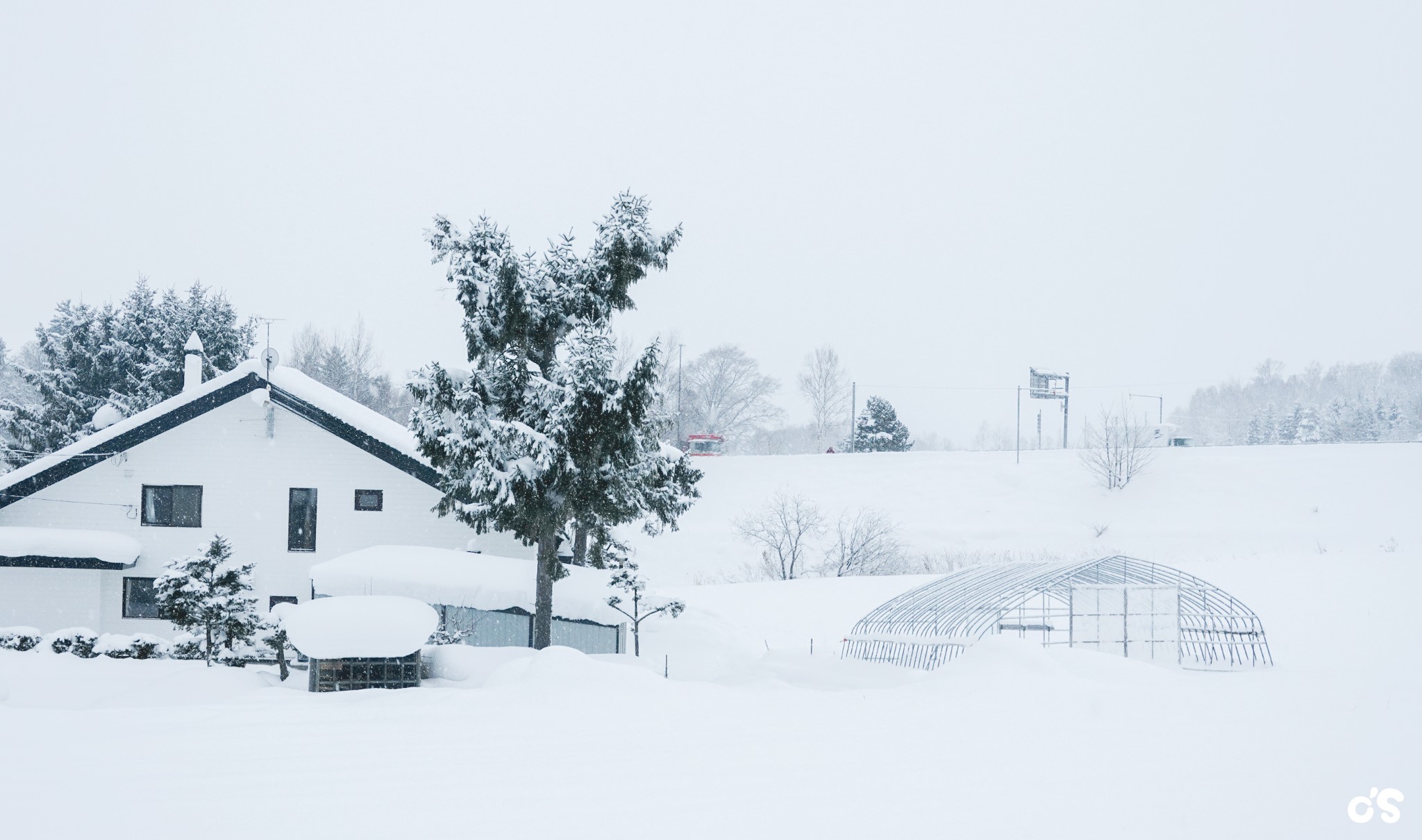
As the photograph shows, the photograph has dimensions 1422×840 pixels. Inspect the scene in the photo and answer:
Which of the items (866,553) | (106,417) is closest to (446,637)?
(106,417)

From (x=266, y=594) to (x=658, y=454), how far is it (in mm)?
9759

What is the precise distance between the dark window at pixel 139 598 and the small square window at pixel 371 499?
458cm

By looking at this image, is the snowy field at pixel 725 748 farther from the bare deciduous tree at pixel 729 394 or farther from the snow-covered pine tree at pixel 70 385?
the bare deciduous tree at pixel 729 394

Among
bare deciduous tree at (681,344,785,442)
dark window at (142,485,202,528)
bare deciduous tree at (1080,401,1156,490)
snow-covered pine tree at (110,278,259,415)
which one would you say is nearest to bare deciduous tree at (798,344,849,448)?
bare deciduous tree at (681,344,785,442)

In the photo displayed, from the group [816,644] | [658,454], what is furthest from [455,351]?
[816,644]

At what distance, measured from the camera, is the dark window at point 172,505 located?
2244 centimetres

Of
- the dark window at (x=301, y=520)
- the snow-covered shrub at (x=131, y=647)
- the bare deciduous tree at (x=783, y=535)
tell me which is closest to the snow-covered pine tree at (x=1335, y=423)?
the bare deciduous tree at (x=783, y=535)

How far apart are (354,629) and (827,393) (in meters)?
68.1

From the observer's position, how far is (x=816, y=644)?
27469 mm

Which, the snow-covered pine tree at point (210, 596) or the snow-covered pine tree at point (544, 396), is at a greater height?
the snow-covered pine tree at point (544, 396)

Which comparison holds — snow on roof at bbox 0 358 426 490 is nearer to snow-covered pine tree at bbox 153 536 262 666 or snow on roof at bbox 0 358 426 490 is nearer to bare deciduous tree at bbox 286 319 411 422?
snow-covered pine tree at bbox 153 536 262 666

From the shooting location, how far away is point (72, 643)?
19.6 m

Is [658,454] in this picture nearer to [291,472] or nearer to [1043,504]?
[291,472]

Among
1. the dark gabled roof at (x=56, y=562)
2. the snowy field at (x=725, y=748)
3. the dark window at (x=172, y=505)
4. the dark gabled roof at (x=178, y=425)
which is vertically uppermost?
the dark gabled roof at (x=178, y=425)
